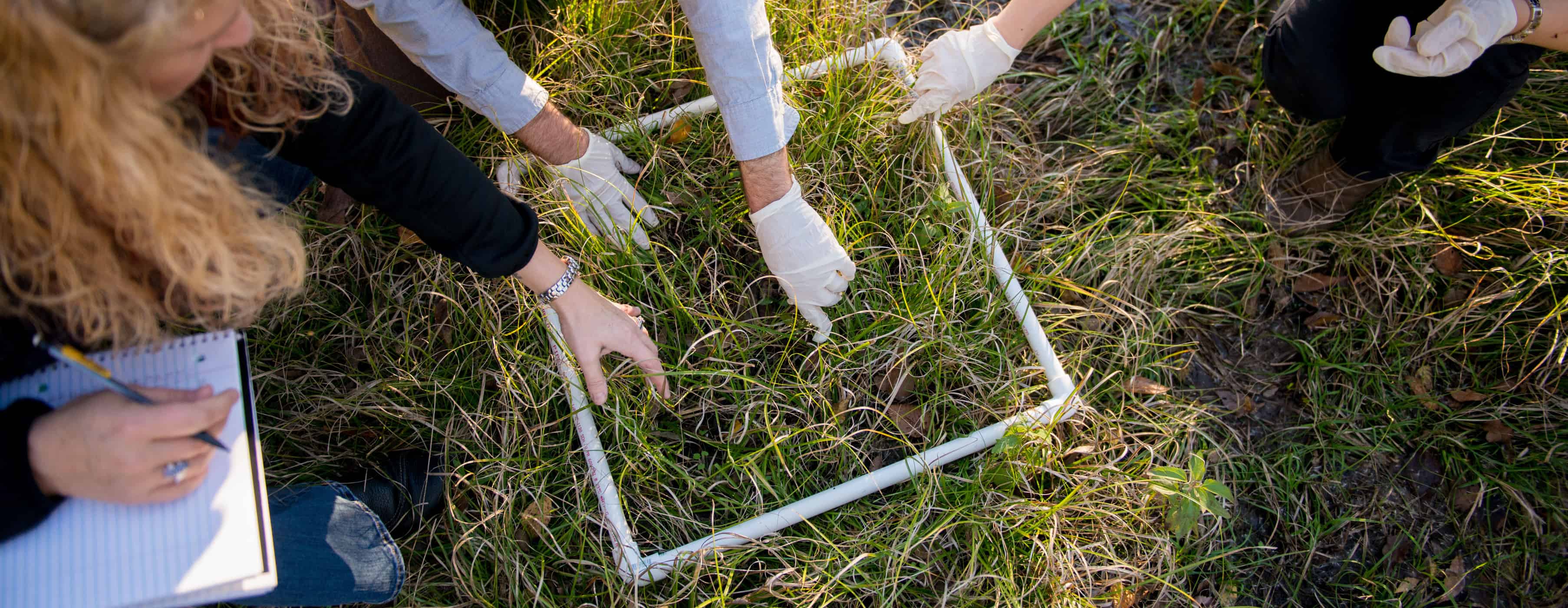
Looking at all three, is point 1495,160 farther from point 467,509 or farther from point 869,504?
point 467,509

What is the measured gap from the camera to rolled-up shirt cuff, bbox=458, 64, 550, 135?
1746mm

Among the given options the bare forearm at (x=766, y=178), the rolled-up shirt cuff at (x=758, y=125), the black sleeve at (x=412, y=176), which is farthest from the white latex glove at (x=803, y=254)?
the black sleeve at (x=412, y=176)

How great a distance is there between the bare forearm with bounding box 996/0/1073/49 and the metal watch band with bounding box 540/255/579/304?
1.36 m

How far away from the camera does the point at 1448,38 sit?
63.4 inches

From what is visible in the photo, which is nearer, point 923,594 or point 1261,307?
point 923,594

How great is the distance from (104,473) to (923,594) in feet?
5.19

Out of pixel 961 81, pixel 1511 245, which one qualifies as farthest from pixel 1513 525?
pixel 961 81

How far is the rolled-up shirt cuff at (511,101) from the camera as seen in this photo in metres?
1.75

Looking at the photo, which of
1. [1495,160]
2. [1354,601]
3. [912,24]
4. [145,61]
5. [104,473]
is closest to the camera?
[145,61]

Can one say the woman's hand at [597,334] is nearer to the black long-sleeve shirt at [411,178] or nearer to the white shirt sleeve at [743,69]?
the black long-sleeve shirt at [411,178]

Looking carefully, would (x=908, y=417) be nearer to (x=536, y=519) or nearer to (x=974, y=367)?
(x=974, y=367)

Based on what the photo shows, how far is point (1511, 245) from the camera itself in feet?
6.65

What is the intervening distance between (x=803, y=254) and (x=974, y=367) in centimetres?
57

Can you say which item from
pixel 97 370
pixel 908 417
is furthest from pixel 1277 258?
pixel 97 370
